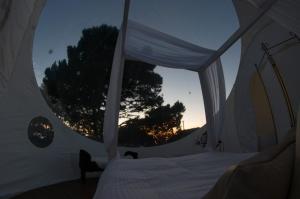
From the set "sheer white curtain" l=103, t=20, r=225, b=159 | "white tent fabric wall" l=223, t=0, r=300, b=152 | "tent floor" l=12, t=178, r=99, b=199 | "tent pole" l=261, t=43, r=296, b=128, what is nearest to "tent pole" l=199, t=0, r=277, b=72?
"sheer white curtain" l=103, t=20, r=225, b=159

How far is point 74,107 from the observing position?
8758 millimetres

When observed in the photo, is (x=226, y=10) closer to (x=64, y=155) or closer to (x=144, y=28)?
(x=144, y=28)

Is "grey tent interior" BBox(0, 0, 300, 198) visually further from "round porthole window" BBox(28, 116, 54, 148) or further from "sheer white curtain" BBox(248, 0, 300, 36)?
"sheer white curtain" BBox(248, 0, 300, 36)

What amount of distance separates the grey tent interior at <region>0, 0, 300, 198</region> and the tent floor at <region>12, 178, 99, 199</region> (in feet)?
0.80

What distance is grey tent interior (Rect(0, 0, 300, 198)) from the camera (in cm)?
404

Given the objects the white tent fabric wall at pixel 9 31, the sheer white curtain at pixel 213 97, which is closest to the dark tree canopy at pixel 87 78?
the sheer white curtain at pixel 213 97

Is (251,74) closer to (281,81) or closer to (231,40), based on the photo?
(281,81)

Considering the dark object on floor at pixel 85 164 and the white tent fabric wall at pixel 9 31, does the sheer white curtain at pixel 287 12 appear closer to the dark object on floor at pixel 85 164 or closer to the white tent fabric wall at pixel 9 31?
the white tent fabric wall at pixel 9 31

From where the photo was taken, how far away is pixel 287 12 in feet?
5.86

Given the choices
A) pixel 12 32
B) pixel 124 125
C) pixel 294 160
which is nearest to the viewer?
pixel 294 160

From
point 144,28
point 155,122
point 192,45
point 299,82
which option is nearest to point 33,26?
point 144,28

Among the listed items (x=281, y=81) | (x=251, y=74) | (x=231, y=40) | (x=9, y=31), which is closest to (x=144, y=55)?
(x=231, y=40)

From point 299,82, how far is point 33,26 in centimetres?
474

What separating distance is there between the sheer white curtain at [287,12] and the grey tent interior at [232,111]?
1898mm
